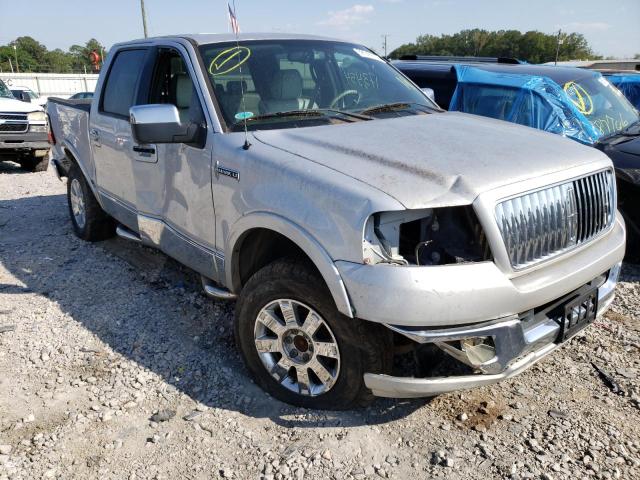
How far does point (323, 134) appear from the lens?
301cm

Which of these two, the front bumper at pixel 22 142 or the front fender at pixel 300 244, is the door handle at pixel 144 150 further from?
the front bumper at pixel 22 142

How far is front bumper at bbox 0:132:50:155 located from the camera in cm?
986

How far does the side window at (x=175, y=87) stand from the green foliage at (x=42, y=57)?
94.0 m

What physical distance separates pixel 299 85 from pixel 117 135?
1.67m

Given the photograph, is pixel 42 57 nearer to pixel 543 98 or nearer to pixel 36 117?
pixel 36 117

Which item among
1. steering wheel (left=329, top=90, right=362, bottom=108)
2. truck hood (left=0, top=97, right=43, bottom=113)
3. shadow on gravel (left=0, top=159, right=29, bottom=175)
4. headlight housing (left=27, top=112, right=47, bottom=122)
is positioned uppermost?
steering wheel (left=329, top=90, right=362, bottom=108)

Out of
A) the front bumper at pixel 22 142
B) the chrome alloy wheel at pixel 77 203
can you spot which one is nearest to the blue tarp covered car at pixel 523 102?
the chrome alloy wheel at pixel 77 203

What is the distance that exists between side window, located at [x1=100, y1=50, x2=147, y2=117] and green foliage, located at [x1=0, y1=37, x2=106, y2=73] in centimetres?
9315

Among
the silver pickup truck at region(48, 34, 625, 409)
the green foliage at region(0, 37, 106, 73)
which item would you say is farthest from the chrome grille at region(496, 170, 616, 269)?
the green foliage at region(0, 37, 106, 73)

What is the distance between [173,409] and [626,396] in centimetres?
253

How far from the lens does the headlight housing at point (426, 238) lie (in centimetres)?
235

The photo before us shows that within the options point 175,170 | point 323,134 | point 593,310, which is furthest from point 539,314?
point 175,170

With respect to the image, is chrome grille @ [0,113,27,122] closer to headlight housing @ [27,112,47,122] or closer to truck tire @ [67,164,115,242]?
headlight housing @ [27,112,47,122]

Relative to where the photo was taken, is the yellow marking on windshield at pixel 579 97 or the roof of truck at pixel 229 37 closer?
the roof of truck at pixel 229 37
